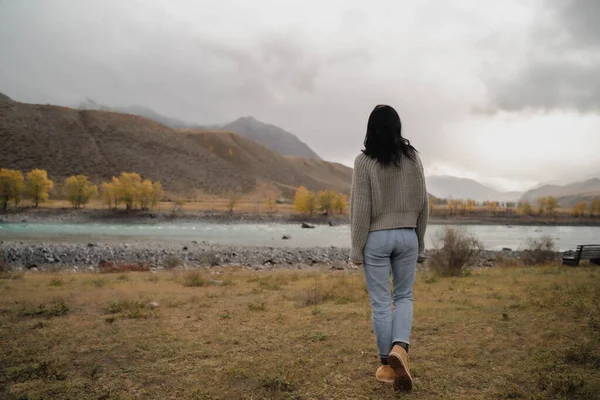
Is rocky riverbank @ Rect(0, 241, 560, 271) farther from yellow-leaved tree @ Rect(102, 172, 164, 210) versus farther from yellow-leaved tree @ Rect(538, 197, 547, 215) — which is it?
yellow-leaved tree @ Rect(538, 197, 547, 215)

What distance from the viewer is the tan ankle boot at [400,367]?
11.0 feet

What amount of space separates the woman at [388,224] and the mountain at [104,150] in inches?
5372

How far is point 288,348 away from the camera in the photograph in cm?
514

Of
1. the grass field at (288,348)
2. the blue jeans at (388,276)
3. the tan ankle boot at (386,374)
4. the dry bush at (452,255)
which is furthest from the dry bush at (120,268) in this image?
the blue jeans at (388,276)

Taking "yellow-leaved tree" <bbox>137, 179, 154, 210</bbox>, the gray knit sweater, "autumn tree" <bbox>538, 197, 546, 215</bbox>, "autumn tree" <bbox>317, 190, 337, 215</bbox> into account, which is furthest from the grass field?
"autumn tree" <bbox>538, 197, 546, 215</bbox>

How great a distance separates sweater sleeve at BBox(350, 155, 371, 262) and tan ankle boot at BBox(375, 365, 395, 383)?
1.07 meters

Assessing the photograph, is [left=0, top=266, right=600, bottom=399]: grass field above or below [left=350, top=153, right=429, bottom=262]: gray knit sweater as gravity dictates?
below

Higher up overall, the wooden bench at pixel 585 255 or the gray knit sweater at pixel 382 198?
the gray knit sweater at pixel 382 198

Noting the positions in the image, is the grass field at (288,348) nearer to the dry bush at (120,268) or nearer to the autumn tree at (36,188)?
the dry bush at (120,268)

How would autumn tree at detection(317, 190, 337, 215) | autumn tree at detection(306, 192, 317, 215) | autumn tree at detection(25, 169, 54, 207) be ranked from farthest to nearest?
1. autumn tree at detection(317, 190, 337, 215)
2. autumn tree at detection(306, 192, 317, 215)
3. autumn tree at detection(25, 169, 54, 207)

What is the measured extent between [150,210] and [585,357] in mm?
88351

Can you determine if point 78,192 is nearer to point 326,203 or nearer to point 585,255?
point 326,203

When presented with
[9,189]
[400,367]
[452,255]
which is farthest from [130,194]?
[400,367]

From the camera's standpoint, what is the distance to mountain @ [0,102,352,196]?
12519 cm
